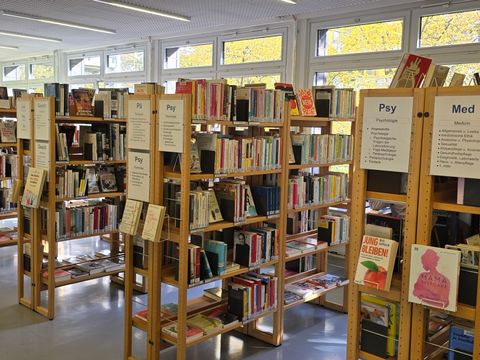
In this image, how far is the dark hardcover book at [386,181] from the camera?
7.95ft

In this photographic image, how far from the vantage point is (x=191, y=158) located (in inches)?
136

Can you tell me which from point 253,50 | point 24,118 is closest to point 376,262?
point 24,118

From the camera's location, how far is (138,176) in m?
3.60

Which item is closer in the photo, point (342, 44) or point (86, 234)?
point (86, 234)

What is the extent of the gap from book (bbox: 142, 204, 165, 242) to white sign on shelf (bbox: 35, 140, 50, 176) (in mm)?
1589

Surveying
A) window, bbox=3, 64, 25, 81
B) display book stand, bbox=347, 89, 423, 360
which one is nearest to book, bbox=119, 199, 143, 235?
display book stand, bbox=347, 89, 423, 360

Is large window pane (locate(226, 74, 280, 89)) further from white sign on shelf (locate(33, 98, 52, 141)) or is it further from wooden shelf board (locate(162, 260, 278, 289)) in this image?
wooden shelf board (locate(162, 260, 278, 289))

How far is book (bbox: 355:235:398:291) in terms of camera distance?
2.33m

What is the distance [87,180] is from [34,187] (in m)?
0.63

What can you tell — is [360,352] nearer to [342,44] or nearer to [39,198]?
[39,198]

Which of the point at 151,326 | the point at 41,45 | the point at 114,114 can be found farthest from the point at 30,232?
the point at 41,45

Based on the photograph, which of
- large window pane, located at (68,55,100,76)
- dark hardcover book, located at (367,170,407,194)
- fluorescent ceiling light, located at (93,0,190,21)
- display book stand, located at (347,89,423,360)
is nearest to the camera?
display book stand, located at (347,89,423,360)

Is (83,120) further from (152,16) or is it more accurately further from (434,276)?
(434,276)

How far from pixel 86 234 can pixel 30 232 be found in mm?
576
